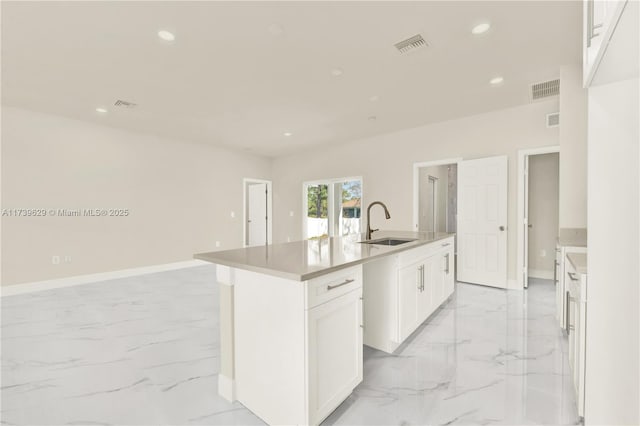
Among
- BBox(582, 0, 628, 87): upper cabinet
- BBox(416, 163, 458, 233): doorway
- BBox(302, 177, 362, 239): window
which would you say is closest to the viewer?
BBox(582, 0, 628, 87): upper cabinet

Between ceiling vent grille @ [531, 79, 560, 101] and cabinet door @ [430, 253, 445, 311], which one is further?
A: ceiling vent grille @ [531, 79, 560, 101]

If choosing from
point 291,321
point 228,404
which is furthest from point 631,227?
point 228,404

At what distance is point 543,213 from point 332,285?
5.14 meters

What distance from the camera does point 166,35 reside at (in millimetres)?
2393

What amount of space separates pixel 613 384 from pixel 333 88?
3395 mm

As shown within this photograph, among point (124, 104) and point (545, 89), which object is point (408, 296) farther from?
point (124, 104)

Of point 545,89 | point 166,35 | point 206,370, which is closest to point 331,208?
point 545,89

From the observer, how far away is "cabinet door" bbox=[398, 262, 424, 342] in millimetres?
2154

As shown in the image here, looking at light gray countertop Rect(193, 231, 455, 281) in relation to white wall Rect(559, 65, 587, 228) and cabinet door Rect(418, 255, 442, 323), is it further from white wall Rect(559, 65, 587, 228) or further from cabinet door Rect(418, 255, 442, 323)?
white wall Rect(559, 65, 587, 228)

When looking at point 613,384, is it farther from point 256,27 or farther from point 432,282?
point 256,27

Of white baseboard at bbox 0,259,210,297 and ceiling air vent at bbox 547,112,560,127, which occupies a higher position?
ceiling air vent at bbox 547,112,560,127

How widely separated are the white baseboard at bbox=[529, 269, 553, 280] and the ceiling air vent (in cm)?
247

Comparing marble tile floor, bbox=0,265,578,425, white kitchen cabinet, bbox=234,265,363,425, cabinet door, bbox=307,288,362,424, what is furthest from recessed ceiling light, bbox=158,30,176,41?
marble tile floor, bbox=0,265,578,425

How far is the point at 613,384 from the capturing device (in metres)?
1.16
